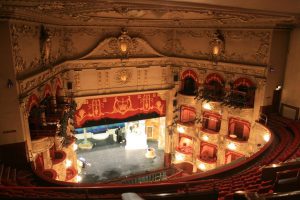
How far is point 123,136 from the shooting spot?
17.9 m

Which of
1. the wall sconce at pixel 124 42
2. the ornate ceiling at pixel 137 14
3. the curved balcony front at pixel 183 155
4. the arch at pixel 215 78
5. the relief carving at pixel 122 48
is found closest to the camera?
the ornate ceiling at pixel 137 14

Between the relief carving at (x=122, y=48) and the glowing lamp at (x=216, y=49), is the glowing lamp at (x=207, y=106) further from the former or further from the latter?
the relief carving at (x=122, y=48)

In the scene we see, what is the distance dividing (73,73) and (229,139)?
8061 mm

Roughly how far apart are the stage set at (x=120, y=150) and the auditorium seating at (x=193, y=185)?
7.12 m

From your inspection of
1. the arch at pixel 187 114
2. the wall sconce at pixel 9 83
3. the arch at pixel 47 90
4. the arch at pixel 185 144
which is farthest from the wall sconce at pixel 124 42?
the wall sconce at pixel 9 83

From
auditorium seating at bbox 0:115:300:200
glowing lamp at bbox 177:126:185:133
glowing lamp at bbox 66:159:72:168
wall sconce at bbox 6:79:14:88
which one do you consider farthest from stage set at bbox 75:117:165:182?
wall sconce at bbox 6:79:14:88

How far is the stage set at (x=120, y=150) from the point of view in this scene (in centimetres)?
1415

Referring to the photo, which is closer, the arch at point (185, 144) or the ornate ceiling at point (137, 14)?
the ornate ceiling at point (137, 14)

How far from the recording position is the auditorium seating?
4586mm

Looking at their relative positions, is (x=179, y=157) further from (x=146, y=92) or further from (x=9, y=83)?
(x=9, y=83)

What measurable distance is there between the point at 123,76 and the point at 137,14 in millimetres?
4290

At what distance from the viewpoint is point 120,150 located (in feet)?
54.3

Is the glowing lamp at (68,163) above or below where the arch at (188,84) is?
below

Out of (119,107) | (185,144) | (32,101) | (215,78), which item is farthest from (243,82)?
(32,101)
